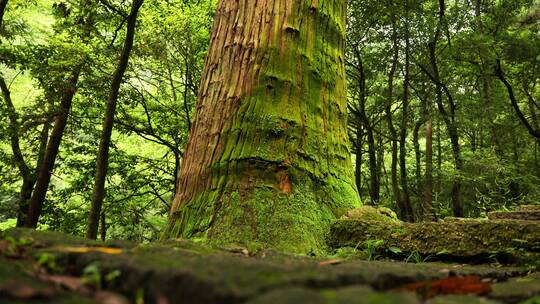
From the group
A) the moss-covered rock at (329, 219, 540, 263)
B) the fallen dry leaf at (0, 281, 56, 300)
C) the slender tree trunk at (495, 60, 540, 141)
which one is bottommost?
the fallen dry leaf at (0, 281, 56, 300)

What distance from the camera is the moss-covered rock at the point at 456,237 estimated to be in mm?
2211

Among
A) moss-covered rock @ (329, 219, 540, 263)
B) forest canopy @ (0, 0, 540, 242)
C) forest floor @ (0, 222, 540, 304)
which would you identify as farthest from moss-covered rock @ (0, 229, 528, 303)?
forest canopy @ (0, 0, 540, 242)

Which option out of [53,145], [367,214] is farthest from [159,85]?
[367,214]

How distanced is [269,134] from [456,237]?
1.44 meters

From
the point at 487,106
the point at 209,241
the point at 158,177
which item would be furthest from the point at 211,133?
the point at 487,106

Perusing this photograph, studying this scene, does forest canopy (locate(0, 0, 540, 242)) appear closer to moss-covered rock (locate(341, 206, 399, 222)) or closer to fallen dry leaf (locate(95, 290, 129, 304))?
moss-covered rock (locate(341, 206, 399, 222))

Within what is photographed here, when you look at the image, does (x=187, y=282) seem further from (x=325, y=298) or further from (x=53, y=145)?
(x=53, y=145)

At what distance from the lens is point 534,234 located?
7.19 ft

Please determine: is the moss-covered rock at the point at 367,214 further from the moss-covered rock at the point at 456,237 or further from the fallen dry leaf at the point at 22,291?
the fallen dry leaf at the point at 22,291

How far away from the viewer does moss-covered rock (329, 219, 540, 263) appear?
2.21 meters

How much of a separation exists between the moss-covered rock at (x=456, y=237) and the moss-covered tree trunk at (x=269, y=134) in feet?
0.93

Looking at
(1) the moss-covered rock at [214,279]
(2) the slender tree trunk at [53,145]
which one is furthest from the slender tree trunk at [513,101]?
A: (1) the moss-covered rock at [214,279]

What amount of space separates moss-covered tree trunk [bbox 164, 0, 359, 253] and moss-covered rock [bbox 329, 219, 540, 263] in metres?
0.28

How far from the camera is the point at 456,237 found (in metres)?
2.41
